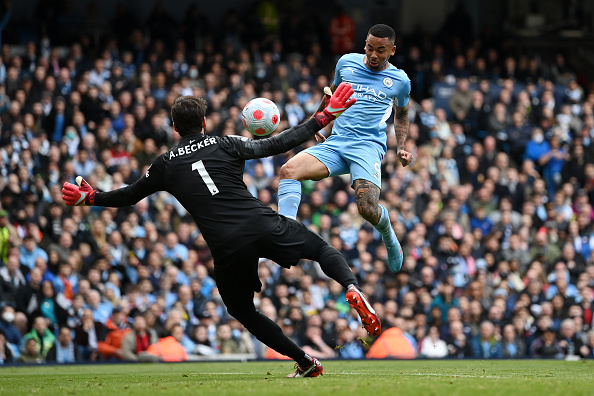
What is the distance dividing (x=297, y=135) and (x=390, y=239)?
9.31ft

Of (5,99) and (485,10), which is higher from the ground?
(485,10)

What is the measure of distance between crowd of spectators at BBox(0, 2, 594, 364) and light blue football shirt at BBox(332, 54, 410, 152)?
6550 millimetres

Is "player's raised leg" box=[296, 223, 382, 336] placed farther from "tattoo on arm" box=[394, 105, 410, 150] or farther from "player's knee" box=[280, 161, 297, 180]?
"tattoo on arm" box=[394, 105, 410, 150]

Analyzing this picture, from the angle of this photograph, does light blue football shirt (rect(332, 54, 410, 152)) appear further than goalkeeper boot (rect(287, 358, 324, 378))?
Yes

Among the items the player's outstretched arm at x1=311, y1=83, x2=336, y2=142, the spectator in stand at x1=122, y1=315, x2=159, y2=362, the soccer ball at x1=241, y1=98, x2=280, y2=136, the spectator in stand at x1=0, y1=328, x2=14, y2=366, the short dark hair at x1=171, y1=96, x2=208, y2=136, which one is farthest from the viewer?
the spectator in stand at x1=122, y1=315, x2=159, y2=362

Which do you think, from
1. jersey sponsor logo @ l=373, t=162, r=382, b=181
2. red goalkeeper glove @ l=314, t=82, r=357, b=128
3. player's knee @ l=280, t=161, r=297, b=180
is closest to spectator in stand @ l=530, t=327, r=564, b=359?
jersey sponsor logo @ l=373, t=162, r=382, b=181

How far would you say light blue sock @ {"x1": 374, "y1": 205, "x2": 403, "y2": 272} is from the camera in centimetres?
1026

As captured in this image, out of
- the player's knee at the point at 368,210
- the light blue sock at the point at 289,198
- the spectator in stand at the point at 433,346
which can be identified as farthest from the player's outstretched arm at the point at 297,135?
the spectator in stand at the point at 433,346

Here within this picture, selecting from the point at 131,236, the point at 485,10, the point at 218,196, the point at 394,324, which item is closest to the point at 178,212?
the point at 131,236

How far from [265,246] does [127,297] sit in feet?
28.9

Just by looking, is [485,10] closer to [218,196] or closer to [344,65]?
[344,65]

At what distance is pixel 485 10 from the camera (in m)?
28.6

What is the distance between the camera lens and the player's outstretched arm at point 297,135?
8.07 metres

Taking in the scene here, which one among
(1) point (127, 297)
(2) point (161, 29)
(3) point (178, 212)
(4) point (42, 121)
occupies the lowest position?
(1) point (127, 297)
